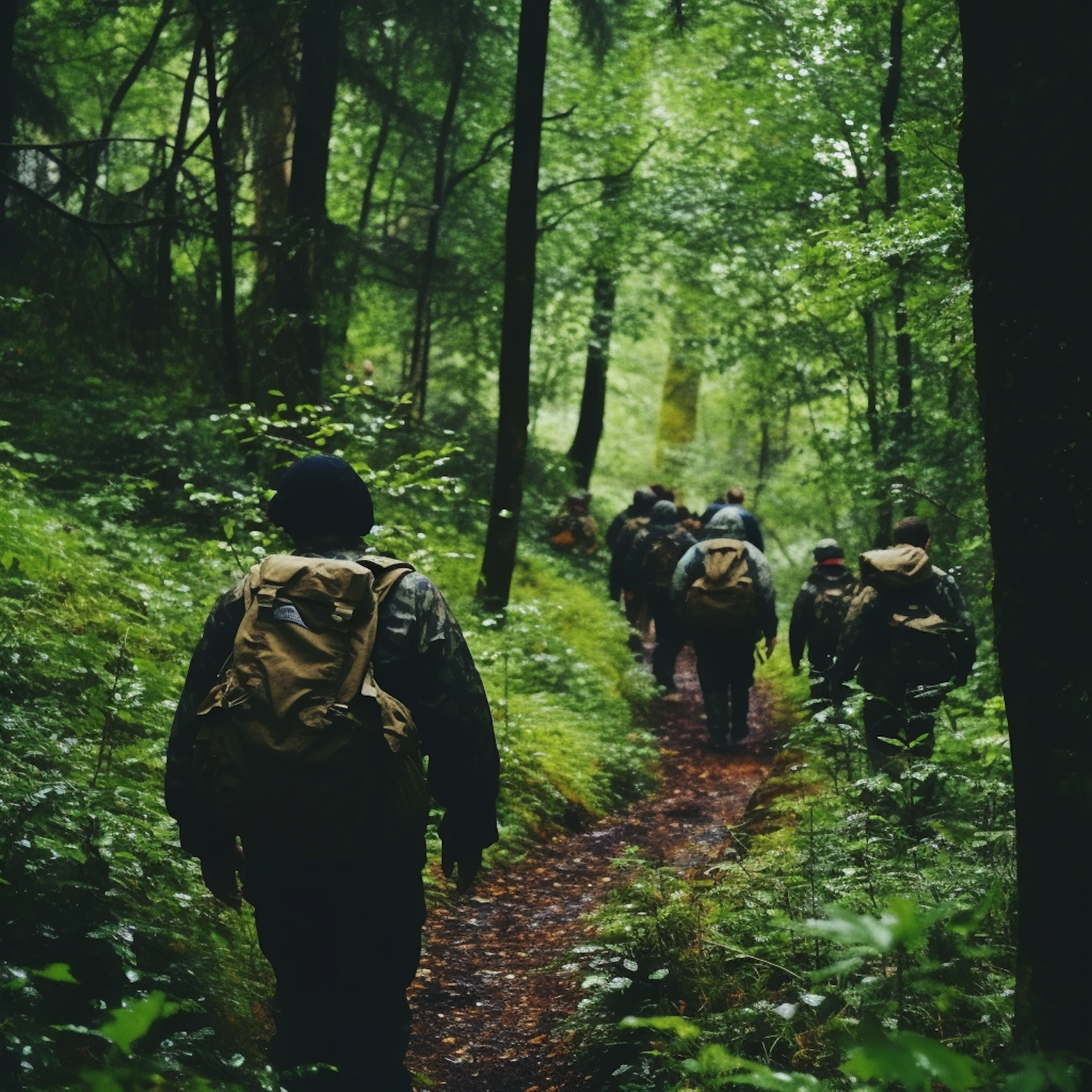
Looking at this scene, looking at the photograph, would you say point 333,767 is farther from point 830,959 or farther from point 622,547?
point 622,547

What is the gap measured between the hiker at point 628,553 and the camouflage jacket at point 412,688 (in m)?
9.75

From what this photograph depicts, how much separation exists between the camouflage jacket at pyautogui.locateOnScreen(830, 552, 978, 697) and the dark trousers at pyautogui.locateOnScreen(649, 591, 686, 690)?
4.96 metres

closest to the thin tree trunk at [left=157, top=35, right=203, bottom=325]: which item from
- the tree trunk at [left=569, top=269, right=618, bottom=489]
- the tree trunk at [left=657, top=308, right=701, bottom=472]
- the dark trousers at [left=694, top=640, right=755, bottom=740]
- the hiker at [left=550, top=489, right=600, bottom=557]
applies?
the dark trousers at [left=694, top=640, right=755, bottom=740]

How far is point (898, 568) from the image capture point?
22.9 feet

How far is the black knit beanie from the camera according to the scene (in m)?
3.44

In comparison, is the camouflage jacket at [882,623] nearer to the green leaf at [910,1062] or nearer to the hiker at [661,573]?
the hiker at [661,573]

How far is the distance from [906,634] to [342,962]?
192 inches

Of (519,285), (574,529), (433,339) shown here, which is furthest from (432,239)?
(519,285)

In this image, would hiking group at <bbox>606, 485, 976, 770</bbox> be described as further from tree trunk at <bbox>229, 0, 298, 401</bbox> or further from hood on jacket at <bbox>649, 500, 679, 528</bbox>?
tree trunk at <bbox>229, 0, 298, 401</bbox>

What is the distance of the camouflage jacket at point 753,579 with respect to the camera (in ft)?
32.3

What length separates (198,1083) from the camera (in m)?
2.48

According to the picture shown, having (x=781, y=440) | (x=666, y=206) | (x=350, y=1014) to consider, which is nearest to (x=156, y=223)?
(x=350, y=1014)

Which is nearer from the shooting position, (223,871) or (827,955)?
(223,871)

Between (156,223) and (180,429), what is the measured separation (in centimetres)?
273
